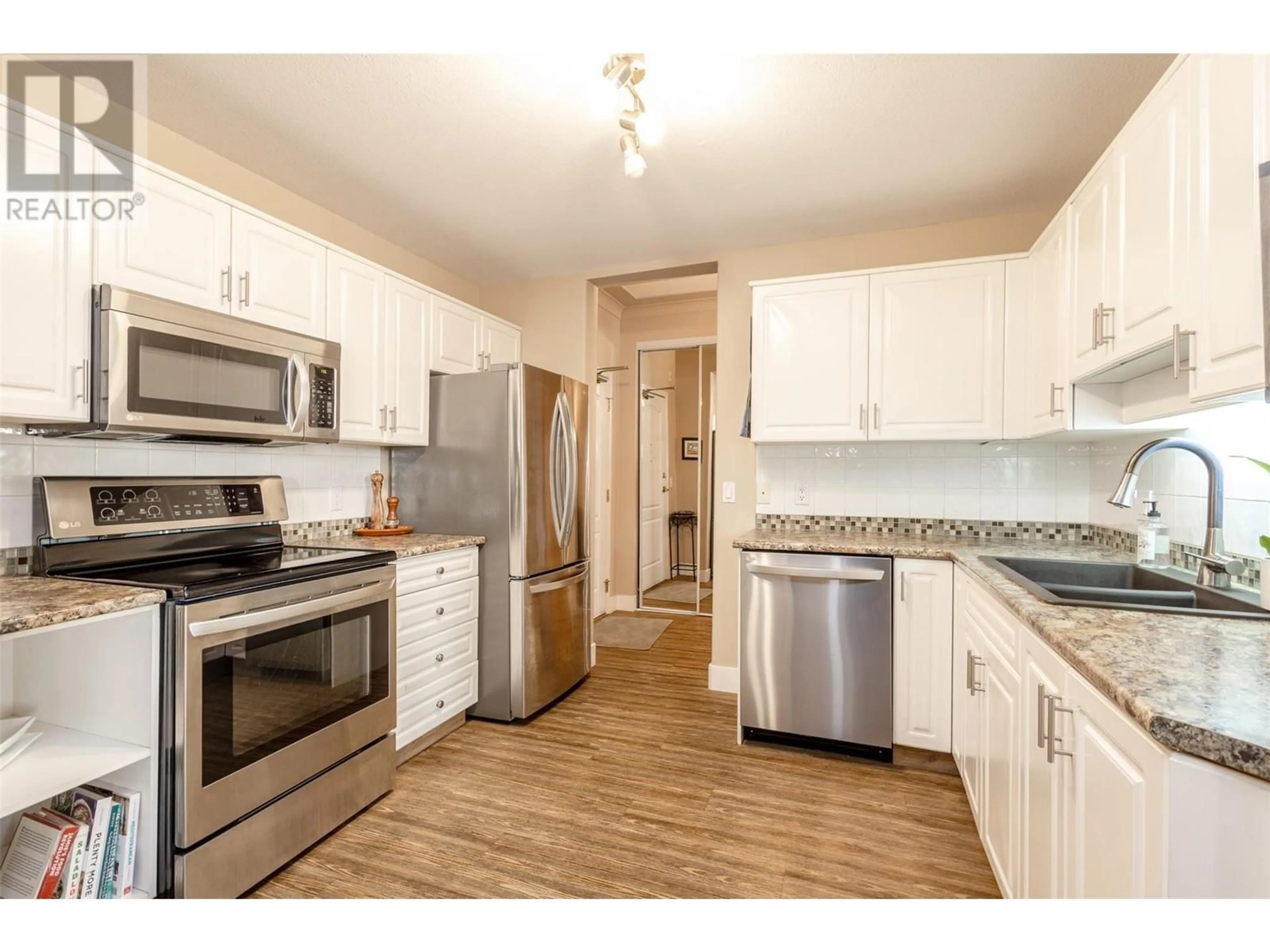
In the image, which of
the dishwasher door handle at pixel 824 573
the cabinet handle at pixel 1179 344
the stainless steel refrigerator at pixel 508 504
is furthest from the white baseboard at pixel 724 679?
the cabinet handle at pixel 1179 344

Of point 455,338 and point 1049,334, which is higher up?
point 455,338

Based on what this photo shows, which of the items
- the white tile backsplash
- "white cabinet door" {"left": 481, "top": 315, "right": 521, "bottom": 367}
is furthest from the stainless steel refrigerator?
"white cabinet door" {"left": 481, "top": 315, "right": 521, "bottom": 367}

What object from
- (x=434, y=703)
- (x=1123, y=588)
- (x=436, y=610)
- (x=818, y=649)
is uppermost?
(x=1123, y=588)

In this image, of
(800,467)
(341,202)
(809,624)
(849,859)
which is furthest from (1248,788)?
(341,202)

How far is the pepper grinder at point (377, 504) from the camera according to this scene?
9.31 ft

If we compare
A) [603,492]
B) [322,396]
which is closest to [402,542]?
[322,396]

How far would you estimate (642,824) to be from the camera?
1.97 metres

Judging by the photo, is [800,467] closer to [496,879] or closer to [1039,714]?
[1039,714]

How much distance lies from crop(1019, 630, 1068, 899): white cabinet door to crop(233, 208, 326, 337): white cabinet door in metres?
2.58

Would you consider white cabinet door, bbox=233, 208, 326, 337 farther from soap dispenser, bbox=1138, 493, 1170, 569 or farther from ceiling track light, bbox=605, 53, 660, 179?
soap dispenser, bbox=1138, 493, 1170, 569

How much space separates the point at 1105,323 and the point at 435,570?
2.56 meters

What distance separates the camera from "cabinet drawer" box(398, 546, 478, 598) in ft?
7.65

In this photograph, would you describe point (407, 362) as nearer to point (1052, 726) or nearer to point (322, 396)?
point (322, 396)

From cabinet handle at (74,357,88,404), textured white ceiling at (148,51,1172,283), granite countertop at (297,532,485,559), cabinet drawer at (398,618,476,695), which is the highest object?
textured white ceiling at (148,51,1172,283)
